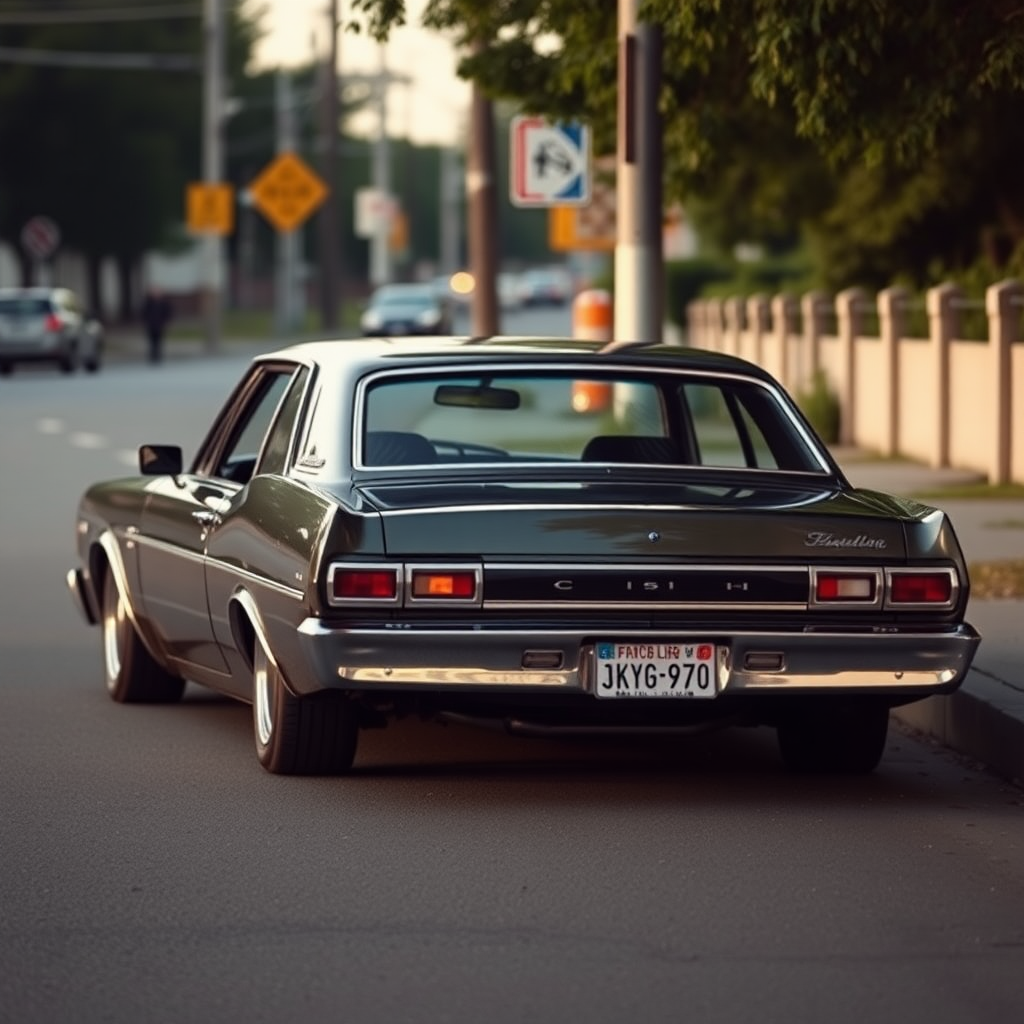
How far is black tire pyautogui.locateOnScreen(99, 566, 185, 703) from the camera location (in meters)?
11.4

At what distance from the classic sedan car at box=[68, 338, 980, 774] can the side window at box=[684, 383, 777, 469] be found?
251 mm

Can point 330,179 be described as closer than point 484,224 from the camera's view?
No

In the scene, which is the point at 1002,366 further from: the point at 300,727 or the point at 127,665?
the point at 300,727

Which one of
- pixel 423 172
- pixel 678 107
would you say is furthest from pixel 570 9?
pixel 423 172

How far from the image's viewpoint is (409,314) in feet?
224

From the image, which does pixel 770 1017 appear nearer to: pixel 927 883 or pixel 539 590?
pixel 927 883

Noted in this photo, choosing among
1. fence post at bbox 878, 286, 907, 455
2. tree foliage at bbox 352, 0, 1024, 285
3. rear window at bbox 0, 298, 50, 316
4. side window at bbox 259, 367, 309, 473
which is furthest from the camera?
rear window at bbox 0, 298, 50, 316

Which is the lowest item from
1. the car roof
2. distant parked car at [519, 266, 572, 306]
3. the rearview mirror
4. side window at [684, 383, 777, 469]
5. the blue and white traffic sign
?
distant parked car at [519, 266, 572, 306]

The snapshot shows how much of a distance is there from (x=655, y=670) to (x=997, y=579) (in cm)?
643

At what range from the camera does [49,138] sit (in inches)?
3305

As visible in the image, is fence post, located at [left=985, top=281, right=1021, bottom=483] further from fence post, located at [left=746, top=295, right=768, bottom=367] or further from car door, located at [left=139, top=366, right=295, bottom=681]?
car door, located at [left=139, top=366, right=295, bottom=681]

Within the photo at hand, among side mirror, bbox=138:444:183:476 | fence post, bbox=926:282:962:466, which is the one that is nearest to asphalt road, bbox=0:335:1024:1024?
side mirror, bbox=138:444:183:476

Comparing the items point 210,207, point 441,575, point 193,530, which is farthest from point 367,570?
point 210,207

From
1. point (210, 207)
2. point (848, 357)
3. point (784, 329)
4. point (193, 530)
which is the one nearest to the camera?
point (193, 530)
